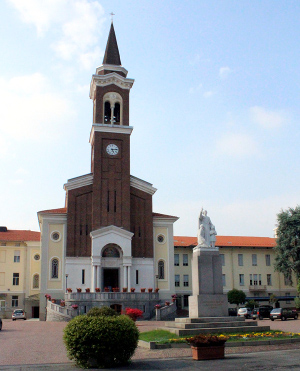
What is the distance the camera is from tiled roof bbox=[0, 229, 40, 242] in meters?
63.1

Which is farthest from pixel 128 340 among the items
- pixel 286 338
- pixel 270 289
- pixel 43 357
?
pixel 270 289

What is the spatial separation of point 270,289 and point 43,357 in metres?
51.3

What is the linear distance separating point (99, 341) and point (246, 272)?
52047mm

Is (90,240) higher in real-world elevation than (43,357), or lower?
higher

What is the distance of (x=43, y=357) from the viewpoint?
1584 centimetres

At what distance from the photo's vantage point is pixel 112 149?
49875 millimetres

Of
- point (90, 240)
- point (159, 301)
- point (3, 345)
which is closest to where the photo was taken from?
point (3, 345)

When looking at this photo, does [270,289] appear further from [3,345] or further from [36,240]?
[3,345]

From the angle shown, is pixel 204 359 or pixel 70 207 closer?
pixel 204 359

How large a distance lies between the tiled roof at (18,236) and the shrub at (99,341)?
52960mm

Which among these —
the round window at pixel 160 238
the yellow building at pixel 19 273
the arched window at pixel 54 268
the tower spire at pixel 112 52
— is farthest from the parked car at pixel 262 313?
the tower spire at pixel 112 52

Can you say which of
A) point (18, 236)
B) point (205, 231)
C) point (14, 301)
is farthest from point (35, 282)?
point (205, 231)

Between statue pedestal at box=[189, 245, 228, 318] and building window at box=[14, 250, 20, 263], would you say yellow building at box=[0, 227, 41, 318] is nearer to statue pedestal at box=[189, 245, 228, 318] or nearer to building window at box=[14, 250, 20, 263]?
building window at box=[14, 250, 20, 263]

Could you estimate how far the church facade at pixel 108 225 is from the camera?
149 ft
